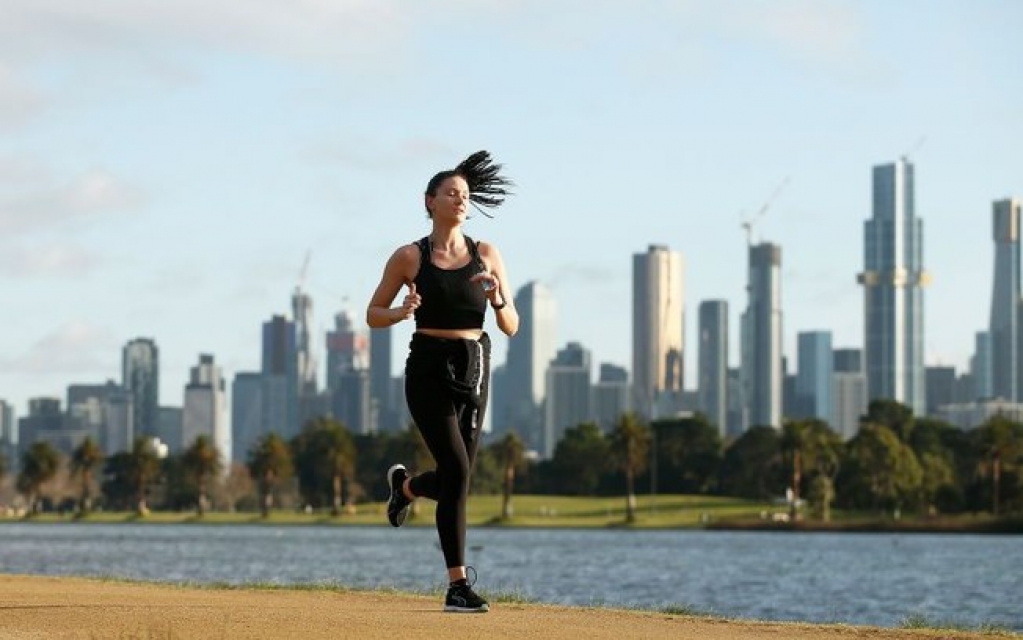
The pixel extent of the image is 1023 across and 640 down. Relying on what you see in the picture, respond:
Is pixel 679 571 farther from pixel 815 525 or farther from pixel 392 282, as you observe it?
pixel 815 525

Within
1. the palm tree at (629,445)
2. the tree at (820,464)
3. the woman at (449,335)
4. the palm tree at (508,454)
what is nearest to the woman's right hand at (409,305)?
the woman at (449,335)

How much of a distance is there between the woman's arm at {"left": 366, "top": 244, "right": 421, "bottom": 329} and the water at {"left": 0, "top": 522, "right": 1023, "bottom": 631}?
1565cm

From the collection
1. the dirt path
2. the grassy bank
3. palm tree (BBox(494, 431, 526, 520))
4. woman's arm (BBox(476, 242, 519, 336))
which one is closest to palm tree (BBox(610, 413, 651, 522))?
the grassy bank

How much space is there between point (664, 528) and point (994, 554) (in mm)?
75787

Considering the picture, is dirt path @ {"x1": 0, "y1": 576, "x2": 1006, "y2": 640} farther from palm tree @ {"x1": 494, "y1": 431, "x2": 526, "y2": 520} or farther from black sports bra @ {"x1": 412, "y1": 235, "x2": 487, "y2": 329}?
palm tree @ {"x1": 494, "y1": 431, "x2": 526, "y2": 520}

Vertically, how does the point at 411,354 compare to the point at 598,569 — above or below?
above

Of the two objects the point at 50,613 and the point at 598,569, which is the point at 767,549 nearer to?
the point at 598,569

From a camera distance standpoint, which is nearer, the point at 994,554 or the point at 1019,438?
the point at 994,554

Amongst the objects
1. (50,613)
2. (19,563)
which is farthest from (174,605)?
(19,563)

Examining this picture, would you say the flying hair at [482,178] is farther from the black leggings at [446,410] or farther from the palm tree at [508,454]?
the palm tree at [508,454]

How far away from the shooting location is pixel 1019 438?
184 m

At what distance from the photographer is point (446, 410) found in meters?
15.9

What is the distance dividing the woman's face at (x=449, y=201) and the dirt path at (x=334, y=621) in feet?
9.86

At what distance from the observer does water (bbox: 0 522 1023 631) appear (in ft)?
177
